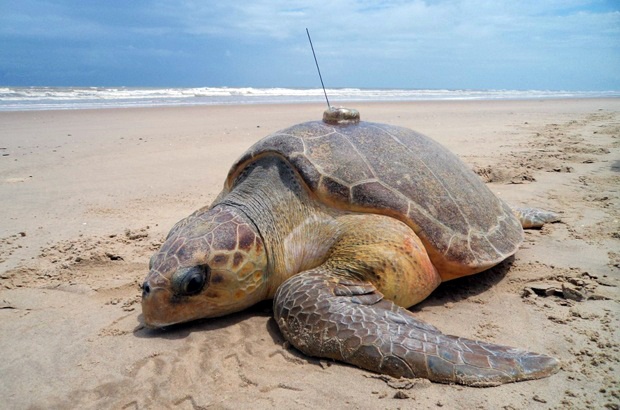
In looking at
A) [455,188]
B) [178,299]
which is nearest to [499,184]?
[455,188]

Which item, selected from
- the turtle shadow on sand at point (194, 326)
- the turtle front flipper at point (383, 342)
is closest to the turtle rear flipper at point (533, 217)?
the turtle front flipper at point (383, 342)

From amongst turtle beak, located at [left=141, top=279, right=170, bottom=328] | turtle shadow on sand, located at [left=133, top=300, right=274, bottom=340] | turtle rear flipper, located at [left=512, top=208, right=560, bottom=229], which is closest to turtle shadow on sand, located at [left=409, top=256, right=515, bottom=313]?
turtle rear flipper, located at [left=512, top=208, right=560, bottom=229]

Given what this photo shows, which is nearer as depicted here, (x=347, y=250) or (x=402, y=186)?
(x=347, y=250)

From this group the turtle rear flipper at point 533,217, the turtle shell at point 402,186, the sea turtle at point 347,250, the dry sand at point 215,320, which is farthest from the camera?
the turtle rear flipper at point 533,217

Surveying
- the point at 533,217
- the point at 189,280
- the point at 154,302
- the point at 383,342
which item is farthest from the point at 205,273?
the point at 533,217

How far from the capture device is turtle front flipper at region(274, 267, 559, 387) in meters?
1.71

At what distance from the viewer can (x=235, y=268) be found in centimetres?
218

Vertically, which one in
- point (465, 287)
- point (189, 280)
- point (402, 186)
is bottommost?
point (465, 287)

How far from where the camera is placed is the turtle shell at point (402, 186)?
2434 millimetres

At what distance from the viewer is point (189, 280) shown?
2080mm

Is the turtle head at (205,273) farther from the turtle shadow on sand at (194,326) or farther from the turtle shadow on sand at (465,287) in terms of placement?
the turtle shadow on sand at (465,287)

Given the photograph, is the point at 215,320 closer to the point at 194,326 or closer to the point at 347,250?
the point at 194,326

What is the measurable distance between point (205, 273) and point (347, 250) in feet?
2.53

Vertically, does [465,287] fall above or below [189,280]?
below
